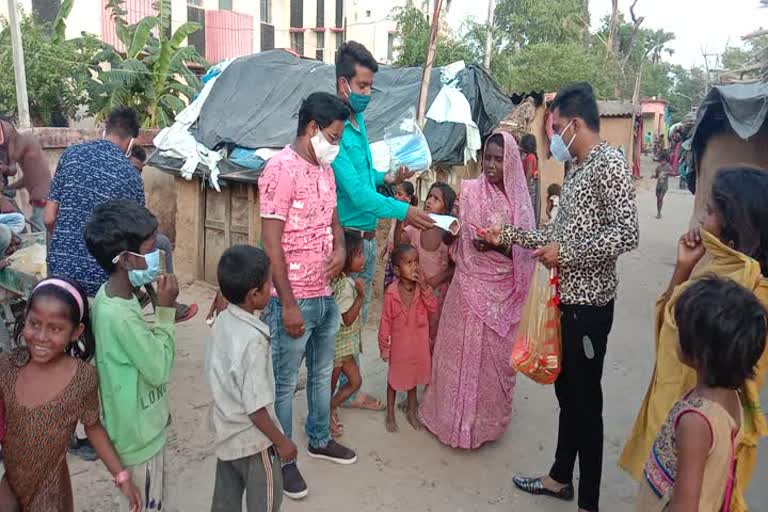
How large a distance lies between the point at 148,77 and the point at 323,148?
8880mm

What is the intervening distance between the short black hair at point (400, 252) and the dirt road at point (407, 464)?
3.45ft

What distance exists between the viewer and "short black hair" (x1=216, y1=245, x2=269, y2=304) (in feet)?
7.34

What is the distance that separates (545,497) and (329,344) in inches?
52.8

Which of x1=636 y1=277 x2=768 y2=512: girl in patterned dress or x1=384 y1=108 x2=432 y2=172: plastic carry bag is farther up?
x1=384 y1=108 x2=432 y2=172: plastic carry bag

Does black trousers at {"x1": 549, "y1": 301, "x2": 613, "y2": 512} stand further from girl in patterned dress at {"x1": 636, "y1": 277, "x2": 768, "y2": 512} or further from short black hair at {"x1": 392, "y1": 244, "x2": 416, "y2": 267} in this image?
short black hair at {"x1": 392, "y1": 244, "x2": 416, "y2": 267}

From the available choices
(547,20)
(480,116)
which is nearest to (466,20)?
(547,20)

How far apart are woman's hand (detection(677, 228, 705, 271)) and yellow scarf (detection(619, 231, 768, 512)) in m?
0.03

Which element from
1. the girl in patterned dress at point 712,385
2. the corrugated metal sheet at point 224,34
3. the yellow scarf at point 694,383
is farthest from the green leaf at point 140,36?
the girl in patterned dress at point 712,385

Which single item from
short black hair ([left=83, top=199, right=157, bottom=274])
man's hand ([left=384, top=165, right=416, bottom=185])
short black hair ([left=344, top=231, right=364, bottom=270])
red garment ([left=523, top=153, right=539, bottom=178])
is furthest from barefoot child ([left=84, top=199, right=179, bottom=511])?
red garment ([left=523, top=153, right=539, bottom=178])

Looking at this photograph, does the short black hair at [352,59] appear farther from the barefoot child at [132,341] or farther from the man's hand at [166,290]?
the man's hand at [166,290]

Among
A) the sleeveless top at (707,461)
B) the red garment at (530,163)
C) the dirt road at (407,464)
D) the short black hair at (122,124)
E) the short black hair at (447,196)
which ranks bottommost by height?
the dirt road at (407,464)

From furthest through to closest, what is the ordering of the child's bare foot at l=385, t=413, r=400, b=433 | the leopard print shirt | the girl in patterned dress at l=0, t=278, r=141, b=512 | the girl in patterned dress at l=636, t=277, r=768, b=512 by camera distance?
the child's bare foot at l=385, t=413, r=400, b=433 → the leopard print shirt → the girl in patterned dress at l=0, t=278, r=141, b=512 → the girl in patterned dress at l=636, t=277, r=768, b=512

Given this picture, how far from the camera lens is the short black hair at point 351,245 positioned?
11.1 feet

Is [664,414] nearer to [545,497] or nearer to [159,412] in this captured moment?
[545,497]
